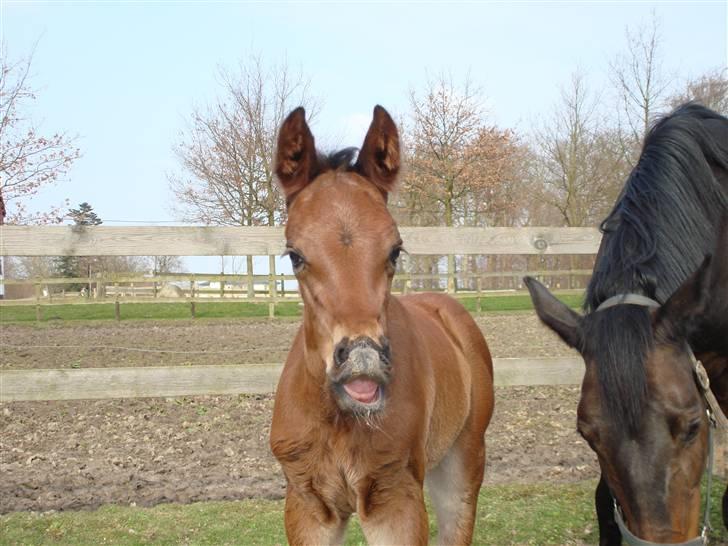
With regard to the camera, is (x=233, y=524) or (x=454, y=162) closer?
(x=233, y=524)

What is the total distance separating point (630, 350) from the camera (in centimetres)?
227

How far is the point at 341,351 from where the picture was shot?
2.09 meters

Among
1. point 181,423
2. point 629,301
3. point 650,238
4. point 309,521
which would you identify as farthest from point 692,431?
point 181,423

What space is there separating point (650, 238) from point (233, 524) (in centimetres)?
284

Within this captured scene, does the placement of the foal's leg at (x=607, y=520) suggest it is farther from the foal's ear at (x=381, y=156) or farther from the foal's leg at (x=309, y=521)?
the foal's ear at (x=381, y=156)

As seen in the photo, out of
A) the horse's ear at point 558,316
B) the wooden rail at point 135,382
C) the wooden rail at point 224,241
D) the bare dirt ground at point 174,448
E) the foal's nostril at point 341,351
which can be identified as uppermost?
the wooden rail at point 224,241

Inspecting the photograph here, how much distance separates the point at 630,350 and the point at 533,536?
2.11 meters

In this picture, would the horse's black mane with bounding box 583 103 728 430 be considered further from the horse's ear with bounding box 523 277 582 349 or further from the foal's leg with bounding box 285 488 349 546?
the foal's leg with bounding box 285 488 349 546

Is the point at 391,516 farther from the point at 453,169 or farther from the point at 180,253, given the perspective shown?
the point at 453,169

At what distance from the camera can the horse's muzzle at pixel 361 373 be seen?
203cm

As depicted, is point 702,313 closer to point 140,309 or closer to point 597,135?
point 140,309

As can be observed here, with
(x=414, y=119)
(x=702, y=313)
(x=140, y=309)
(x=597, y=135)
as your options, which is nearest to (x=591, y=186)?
(x=597, y=135)

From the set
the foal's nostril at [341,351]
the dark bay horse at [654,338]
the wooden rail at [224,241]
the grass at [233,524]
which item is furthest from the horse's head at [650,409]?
the wooden rail at [224,241]

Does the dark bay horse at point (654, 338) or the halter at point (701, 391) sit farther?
the halter at point (701, 391)
